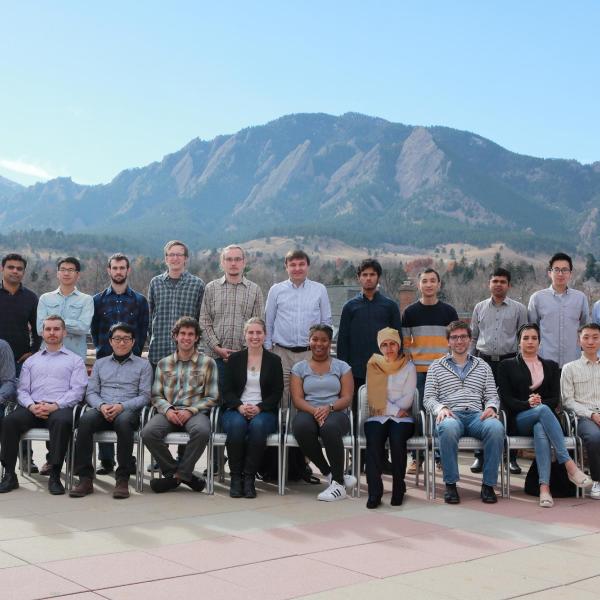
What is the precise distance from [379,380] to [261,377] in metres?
1.01

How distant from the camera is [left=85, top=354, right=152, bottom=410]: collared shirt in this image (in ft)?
24.5

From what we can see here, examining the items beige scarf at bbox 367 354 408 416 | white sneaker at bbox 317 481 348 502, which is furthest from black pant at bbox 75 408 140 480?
beige scarf at bbox 367 354 408 416

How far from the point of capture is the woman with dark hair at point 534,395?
7113 mm

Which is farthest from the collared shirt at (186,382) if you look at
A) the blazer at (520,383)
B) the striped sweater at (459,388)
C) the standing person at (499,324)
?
the standing person at (499,324)

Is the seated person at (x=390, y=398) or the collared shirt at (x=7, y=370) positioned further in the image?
the collared shirt at (x=7, y=370)

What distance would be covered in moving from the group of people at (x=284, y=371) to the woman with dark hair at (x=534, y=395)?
1cm

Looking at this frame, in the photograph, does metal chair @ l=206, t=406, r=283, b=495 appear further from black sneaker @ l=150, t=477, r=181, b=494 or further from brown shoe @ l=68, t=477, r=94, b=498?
brown shoe @ l=68, t=477, r=94, b=498

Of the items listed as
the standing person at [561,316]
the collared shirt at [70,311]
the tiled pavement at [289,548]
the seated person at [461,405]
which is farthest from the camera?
the standing person at [561,316]

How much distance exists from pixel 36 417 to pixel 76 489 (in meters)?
0.88

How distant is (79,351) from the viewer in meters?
8.11

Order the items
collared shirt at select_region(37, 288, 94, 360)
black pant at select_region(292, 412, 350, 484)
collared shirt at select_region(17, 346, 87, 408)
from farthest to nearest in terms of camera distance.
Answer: collared shirt at select_region(37, 288, 94, 360) < collared shirt at select_region(17, 346, 87, 408) < black pant at select_region(292, 412, 350, 484)

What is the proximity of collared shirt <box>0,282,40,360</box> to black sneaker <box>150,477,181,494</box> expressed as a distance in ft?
6.50

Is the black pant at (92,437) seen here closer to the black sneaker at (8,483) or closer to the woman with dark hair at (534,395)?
the black sneaker at (8,483)

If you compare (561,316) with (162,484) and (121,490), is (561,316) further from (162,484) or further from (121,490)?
(121,490)
